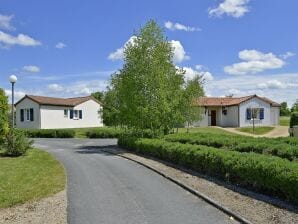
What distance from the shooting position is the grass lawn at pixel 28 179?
423 inches

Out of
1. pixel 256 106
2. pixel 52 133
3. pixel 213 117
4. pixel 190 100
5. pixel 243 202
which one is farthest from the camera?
pixel 213 117

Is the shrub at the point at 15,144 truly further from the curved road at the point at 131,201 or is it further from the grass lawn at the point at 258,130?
the grass lawn at the point at 258,130

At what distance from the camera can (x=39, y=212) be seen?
354 inches

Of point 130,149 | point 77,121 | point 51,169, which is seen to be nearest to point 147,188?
point 51,169

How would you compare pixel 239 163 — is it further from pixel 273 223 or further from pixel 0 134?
pixel 0 134

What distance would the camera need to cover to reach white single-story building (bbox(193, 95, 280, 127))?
48469 millimetres

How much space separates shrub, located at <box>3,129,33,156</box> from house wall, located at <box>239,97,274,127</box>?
31.1 m

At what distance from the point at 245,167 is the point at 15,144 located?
13.6m

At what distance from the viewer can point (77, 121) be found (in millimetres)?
50750

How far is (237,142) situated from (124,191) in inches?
250

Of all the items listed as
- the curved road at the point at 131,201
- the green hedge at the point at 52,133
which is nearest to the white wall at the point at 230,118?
the green hedge at the point at 52,133

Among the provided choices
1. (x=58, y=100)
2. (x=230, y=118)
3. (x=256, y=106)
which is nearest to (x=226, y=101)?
(x=230, y=118)

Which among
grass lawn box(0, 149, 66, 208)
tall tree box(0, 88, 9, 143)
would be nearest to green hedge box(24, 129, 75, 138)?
tall tree box(0, 88, 9, 143)

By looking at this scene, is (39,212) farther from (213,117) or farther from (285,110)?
(285,110)
